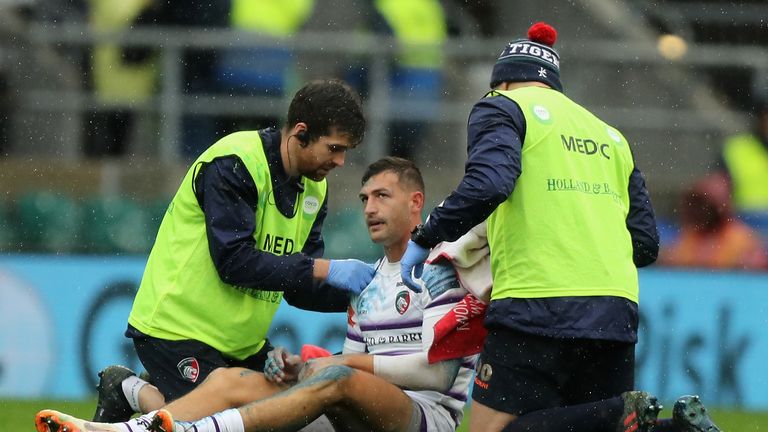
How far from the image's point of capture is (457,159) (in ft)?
45.5

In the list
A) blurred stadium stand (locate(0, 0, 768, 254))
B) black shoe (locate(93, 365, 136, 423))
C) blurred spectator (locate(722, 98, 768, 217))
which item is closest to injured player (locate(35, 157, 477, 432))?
black shoe (locate(93, 365, 136, 423))

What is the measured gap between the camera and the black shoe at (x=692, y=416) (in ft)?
19.0

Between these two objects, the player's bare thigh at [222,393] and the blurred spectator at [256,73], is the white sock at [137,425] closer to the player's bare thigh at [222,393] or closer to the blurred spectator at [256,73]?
the player's bare thigh at [222,393]

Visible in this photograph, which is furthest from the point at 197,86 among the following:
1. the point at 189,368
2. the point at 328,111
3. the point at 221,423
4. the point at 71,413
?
the point at 221,423

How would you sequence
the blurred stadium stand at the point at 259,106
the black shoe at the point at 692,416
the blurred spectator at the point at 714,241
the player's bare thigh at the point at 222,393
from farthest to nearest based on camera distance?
1. the blurred spectator at the point at 714,241
2. the blurred stadium stand at the point at 259,106
3. the player's bare thigh at the point at 222,393
4. the black shoe at the point at 692,416

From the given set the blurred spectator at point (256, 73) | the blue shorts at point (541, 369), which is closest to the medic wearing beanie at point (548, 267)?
the blue shorts at point (541, 369)

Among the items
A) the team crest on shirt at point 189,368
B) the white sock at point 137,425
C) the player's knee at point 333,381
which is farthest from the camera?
the team crest on shirt at point 189,368

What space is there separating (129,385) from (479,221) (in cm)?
210

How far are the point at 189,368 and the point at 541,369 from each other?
1.62m

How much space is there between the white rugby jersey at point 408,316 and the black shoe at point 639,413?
94 centimetres

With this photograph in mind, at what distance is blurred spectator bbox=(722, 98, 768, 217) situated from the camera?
573 inches

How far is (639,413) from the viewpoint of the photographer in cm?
586

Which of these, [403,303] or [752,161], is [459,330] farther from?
[752,161]

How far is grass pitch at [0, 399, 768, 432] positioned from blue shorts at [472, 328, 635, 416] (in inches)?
119
